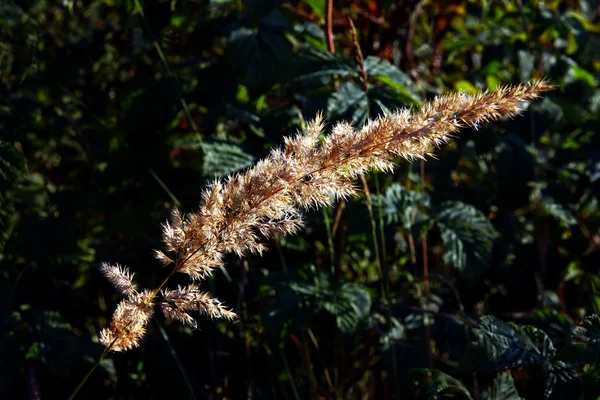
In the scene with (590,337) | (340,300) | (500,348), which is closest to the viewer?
(590,337)

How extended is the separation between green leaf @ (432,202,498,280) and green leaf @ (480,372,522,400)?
0.37 m

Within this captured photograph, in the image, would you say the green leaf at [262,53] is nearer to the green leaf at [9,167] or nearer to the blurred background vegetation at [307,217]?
the blurred background vegetation at [307,217]

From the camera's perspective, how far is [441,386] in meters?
→ 1.46

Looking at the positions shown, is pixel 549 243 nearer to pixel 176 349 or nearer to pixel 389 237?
pixel 389 237

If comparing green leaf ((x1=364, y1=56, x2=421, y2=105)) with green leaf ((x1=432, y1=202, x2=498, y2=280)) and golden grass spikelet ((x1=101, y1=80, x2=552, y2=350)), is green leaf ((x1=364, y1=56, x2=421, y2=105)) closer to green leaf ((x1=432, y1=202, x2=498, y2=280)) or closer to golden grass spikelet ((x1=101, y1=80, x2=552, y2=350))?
green leaf ((x1=432, y1=202, x2=498, y2=280))

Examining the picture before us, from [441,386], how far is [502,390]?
0.47 ft

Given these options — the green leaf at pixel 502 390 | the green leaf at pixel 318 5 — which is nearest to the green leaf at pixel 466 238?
the green leaf at pixel 502 390

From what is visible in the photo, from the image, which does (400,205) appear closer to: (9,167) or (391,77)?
(391,77)

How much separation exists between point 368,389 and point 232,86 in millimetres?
1097

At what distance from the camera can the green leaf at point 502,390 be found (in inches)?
58.8

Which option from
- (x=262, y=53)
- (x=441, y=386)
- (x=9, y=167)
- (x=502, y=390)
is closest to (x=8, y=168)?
(x=9, y=167)

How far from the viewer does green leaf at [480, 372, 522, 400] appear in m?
1.49

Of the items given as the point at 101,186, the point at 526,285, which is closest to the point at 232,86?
the point at 101,186

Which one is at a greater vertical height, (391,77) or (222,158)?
(391,77)
